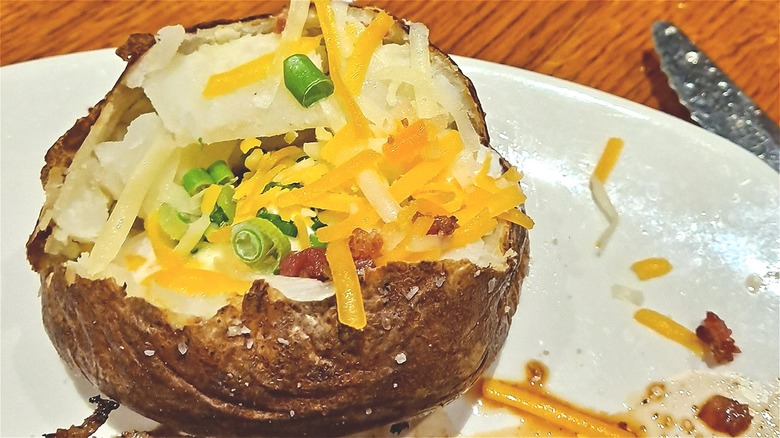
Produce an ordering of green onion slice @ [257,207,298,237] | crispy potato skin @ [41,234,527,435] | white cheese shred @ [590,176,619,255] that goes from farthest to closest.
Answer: white cheese shred @ [590,176,619,255] < green onion slice @ [257,207,298,237] < crispy potato skin @ [41,234,527,435]

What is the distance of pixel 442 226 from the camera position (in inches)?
42.7

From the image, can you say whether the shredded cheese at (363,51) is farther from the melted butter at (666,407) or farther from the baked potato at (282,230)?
the melted butter at (666,407)

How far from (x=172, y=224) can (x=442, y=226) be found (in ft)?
1.45

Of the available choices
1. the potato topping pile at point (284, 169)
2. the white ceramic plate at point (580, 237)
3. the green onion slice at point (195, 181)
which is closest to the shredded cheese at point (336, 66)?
the potato topping pile at point (284, 169)

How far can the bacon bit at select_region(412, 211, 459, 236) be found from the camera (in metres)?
1.08

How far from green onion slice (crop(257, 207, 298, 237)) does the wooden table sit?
3.16ft

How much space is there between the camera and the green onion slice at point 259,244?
1.10m

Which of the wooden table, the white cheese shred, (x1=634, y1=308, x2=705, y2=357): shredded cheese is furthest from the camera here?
the wooden table

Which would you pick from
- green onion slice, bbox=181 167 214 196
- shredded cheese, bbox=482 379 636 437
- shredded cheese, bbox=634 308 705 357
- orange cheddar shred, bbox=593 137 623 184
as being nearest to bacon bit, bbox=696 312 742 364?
shredded cheese, bbox=634 308 705 357

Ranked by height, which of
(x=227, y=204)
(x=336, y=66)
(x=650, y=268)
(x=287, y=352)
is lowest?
(x=650, y=268)

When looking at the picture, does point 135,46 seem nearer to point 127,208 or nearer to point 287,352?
point 127,208

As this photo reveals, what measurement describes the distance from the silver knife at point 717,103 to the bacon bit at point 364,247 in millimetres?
1089

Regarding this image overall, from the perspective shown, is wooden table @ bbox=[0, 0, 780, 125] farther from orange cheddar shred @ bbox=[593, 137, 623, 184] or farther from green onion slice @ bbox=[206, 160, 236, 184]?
green onion slice @ bbox=[206, 160, 236, 184]

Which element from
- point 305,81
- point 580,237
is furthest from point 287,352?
point 580,237
